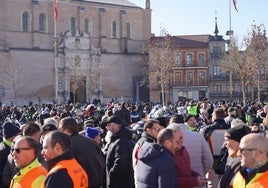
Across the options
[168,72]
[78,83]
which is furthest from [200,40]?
[78,83]

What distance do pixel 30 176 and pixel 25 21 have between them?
5708 cm

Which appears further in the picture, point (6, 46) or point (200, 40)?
point (200, 40)

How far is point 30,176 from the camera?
534cm

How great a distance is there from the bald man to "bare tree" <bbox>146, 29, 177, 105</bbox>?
2188 inches

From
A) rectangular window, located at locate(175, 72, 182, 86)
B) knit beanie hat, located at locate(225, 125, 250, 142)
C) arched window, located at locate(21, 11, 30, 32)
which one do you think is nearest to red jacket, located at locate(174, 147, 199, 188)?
knit beanie hat, located at locate(225, 125, 250, 142)

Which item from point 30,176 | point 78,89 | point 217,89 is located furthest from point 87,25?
point 30,176

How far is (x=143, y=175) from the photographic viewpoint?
20.8ft

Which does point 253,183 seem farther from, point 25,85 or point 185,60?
point 185,60

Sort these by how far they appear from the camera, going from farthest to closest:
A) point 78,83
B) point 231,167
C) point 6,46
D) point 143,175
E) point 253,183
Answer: point 78,83
point 6,46
point 143,175
point 231,167
point 253,183

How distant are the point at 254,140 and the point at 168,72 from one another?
5896cm

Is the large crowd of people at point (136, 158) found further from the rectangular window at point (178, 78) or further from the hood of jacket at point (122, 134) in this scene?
the rectangular window at point (178, 78)

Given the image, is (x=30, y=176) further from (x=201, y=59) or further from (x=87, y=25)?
(x=201, y=59)

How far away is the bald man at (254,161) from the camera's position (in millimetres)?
4801

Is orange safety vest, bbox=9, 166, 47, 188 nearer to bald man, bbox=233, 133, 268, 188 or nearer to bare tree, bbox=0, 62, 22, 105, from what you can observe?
bald man, bbox=233, 133, 268, 188
